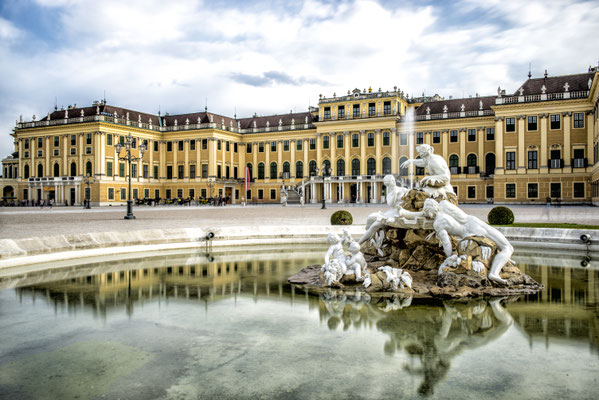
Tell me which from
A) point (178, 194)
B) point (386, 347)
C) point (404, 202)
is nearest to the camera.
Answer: point (386, 347)

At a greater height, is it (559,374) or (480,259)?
(480,259)

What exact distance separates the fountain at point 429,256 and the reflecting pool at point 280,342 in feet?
1.79

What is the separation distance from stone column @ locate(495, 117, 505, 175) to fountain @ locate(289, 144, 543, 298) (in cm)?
4230

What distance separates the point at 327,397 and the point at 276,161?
63836 millimetres

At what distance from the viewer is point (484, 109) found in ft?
180

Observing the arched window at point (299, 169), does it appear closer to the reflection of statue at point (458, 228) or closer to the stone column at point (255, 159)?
the stone column at point (255, 159)

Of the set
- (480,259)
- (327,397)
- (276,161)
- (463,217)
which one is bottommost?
(327,397)

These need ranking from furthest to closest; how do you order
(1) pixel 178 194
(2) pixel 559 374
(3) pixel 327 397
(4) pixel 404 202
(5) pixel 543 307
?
(1) pixel 178 194
(4) pixel 404 202
(5) pixel 543 307
(2) pixel 559 374
(3) pixel 327 397

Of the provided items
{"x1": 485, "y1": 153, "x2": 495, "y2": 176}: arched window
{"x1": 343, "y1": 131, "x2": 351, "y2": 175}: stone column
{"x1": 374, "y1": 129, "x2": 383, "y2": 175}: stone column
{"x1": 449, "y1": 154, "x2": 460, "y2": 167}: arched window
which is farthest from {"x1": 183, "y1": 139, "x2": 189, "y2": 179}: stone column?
{"x1": 485, "y1": 153, "x2": 495, "y2": 176}: arched window

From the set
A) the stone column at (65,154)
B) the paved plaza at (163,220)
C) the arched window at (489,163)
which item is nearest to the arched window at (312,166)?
the arched window at (489,163)

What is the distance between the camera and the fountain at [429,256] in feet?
25.3

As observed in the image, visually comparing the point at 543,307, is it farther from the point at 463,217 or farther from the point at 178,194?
the point at 178,194

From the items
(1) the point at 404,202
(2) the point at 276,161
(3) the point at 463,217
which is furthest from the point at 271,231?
(2) the point at 276,161

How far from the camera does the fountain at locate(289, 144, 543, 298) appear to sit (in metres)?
7.70
